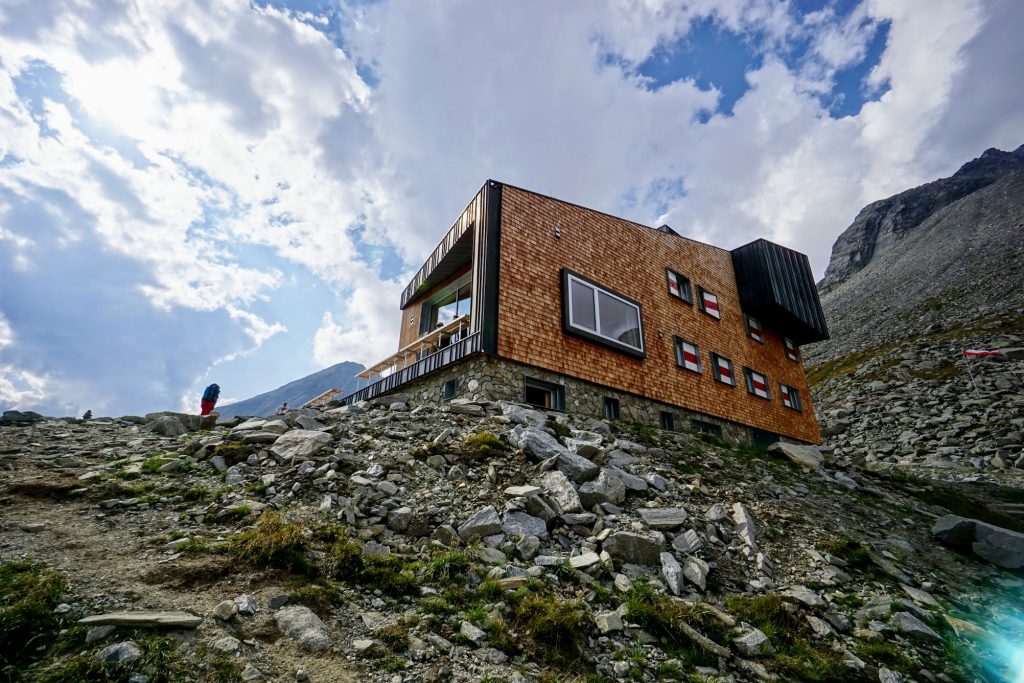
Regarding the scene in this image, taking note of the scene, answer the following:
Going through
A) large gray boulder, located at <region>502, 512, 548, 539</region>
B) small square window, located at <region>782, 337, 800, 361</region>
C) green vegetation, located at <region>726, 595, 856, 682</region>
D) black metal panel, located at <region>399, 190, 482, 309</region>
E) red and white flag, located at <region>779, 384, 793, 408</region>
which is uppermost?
black metal panel, located at <region>399, 190, 482, 309</region>

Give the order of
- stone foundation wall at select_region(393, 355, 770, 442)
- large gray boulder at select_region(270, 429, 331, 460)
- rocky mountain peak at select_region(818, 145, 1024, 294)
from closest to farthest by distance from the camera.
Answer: large gray boulder at select_region(270, 429, 331, 460)
stone foundation wall at select_region(393, 355, 770, 442)
rocky mountain peak at select_region(818, 145, 1024, 294)

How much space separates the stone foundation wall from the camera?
46.8 feet

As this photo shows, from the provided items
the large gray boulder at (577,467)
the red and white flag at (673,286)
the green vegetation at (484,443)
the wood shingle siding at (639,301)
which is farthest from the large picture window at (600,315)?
the large gray boulder at (577,467)

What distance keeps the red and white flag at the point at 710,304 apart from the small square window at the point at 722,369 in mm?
2483

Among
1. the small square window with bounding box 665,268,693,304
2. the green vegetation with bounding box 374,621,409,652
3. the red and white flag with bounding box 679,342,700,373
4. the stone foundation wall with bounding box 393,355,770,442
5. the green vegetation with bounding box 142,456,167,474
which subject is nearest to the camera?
the green vegetation with bounding box 374,621,409,652

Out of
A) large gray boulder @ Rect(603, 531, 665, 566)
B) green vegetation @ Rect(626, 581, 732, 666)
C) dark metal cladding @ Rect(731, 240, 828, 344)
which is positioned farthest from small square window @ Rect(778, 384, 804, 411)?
green vegetation @ Rect(626, 581, 732, 666)

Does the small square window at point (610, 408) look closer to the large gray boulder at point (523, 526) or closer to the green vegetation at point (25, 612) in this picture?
the large gray boulder at point (523, 526)

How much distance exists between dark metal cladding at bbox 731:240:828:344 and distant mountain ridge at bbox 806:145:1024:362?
3511 cm

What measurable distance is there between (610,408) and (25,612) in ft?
50.8

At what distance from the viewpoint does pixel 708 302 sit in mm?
23766

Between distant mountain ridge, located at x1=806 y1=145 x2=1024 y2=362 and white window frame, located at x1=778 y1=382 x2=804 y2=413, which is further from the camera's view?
distant mountain ridge, located at x1=806 y1=145 x2=1024 y2=362

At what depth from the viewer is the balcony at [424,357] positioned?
1553 cm

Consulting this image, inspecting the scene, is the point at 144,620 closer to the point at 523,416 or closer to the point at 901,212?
the point at 523,416

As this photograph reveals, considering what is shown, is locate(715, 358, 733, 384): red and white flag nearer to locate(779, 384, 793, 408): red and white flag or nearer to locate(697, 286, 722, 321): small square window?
locate(697, 286, 722, 321): small square window
